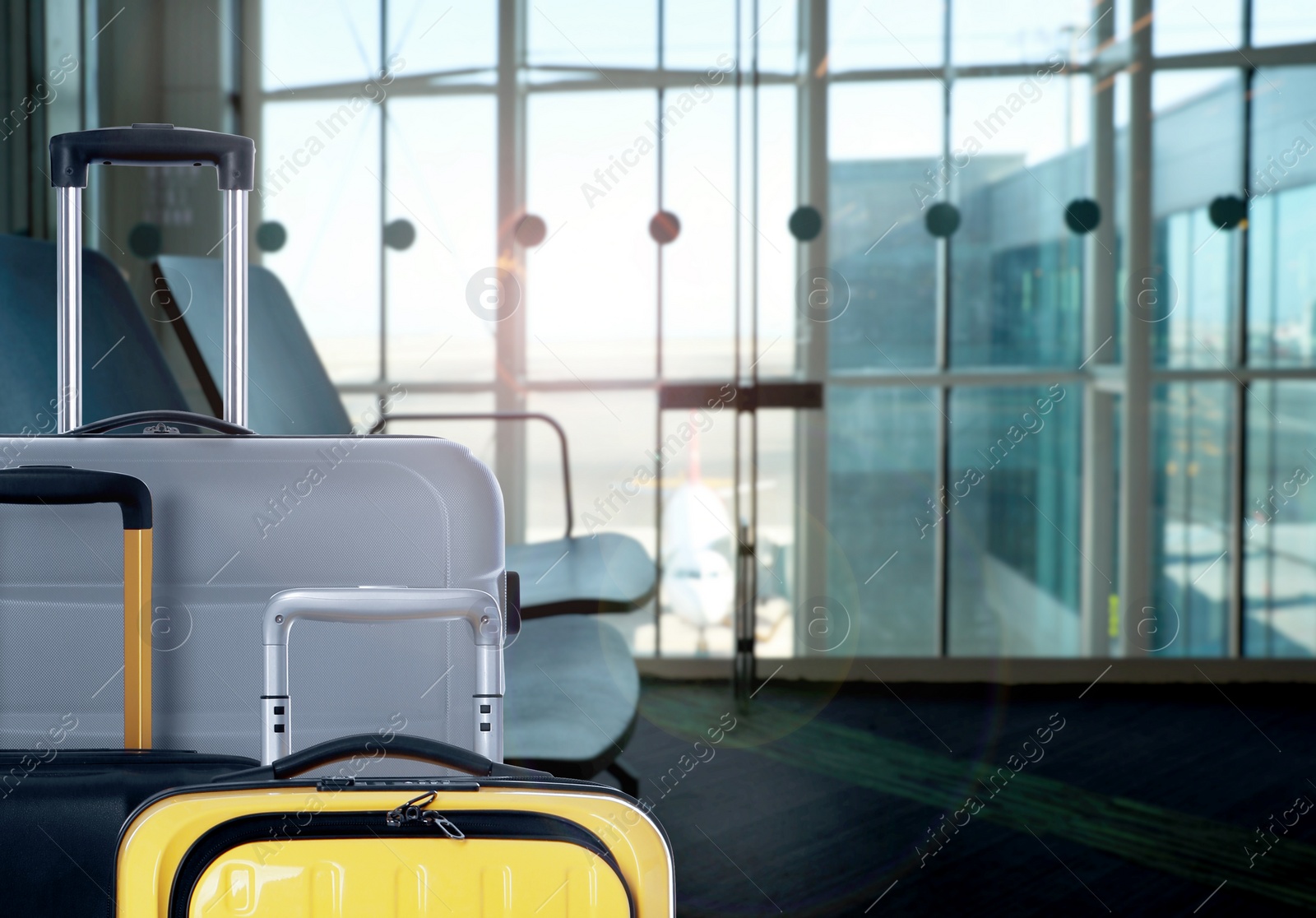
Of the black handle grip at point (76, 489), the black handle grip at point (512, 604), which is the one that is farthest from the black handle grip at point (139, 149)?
the black handle grip at point (512, 604)

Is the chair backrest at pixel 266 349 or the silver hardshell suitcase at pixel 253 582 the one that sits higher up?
the chair backrest at pixel 266 349

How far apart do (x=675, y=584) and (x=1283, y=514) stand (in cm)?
203

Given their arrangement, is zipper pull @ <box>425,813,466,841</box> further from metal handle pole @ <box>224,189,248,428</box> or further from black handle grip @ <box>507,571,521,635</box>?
metal handle pole @ <box>224,189,248,428</box>

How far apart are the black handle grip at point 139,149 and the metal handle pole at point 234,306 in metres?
0.04

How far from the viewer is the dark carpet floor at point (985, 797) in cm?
186

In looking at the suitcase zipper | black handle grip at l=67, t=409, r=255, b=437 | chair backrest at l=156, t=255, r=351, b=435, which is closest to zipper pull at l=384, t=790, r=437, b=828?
the suitcase zipper

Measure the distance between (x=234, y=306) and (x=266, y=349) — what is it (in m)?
0.93

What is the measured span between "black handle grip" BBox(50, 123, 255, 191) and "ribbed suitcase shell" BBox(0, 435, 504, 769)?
382 mm

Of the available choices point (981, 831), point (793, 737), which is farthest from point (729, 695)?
point (981, 831)

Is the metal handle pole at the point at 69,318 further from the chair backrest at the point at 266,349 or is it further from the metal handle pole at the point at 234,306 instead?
the chair backrest at the point at 266,349

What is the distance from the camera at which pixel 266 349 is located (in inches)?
82.4

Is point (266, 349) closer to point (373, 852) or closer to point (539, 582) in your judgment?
point (539, 582)

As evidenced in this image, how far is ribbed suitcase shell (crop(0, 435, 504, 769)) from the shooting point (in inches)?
35.0

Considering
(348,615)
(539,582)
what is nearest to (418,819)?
(348,615)
